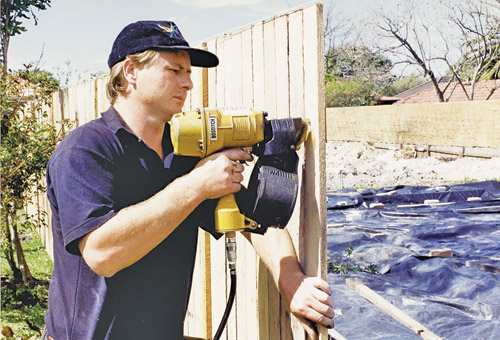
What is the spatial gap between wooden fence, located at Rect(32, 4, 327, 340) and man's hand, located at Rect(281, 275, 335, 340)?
0.05m

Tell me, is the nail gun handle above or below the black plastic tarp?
above

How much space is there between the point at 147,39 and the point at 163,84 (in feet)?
0.65

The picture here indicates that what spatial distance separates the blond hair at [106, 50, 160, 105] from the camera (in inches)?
80.8

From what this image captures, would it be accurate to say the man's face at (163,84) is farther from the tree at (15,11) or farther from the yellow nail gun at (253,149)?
the tree at (15,11)

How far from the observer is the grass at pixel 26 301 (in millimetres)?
5422

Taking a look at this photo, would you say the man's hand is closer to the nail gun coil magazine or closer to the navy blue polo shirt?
the nail gun coil magazine

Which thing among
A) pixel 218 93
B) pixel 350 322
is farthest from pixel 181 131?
pixel 350 322

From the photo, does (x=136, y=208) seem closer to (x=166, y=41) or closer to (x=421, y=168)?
(x=166, y=41)

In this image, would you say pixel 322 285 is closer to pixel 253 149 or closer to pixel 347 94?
pixel 253 149

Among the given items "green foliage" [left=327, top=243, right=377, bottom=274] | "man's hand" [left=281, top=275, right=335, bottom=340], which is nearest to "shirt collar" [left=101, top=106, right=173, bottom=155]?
"man's hand" [left=281, top=275, right=335, bottom=340]

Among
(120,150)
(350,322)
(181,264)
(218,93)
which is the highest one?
(218,93)

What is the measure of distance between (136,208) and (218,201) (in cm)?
42

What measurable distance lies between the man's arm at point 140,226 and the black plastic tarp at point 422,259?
3.31 metres

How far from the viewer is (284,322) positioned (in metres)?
2.37
